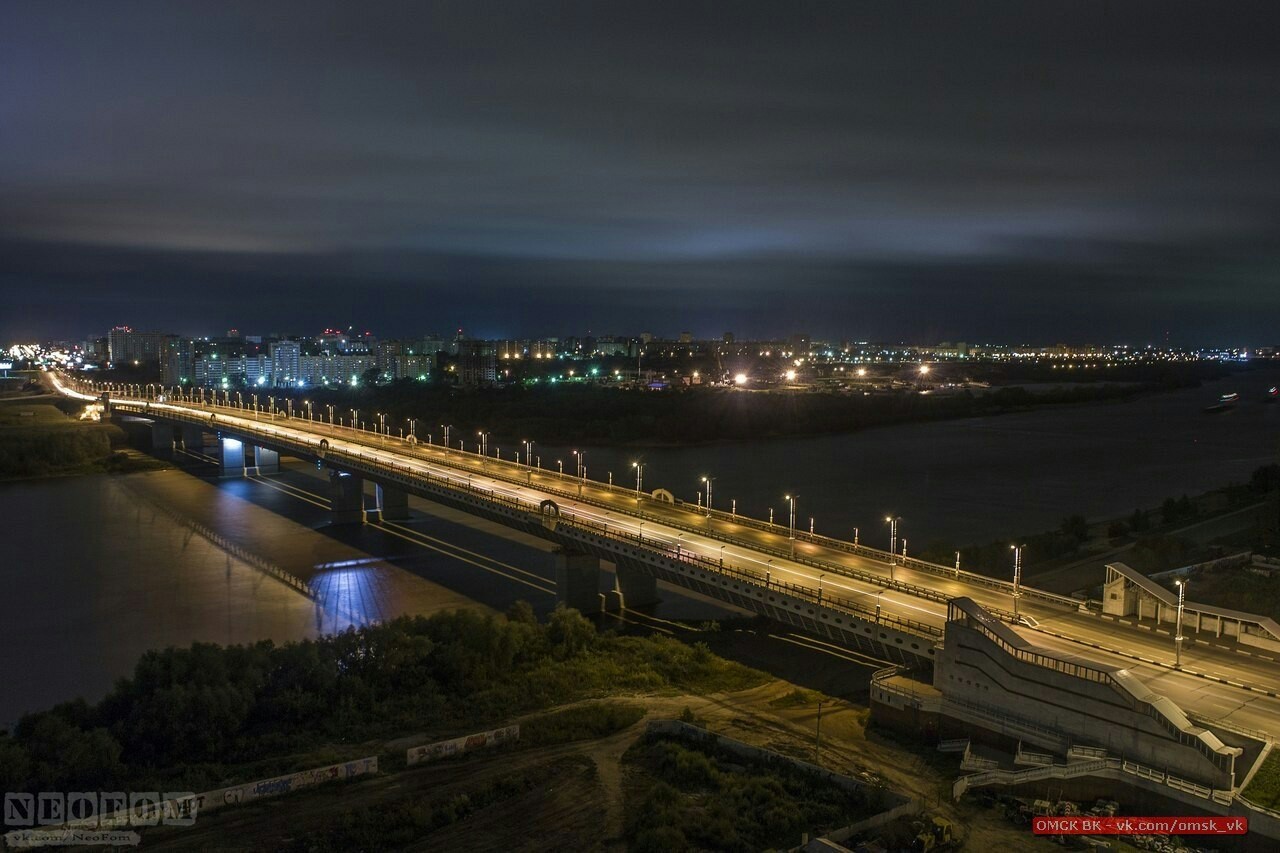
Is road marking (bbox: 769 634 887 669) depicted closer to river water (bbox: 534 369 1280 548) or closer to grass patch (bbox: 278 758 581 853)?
grass patch (bbox: 278 758 581 853)

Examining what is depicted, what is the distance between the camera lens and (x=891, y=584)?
17.3 metres

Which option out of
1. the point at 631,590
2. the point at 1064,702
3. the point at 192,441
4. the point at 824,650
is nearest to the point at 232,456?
the point at 192,441

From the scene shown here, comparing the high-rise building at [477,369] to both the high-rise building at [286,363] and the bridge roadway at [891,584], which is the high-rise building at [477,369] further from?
the bridge roadway at [891,584]

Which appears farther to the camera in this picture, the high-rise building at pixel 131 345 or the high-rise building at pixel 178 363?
the high-rise building at pixel 131 345

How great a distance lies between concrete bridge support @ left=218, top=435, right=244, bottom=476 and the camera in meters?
49.6

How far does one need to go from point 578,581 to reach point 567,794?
35.3 feet

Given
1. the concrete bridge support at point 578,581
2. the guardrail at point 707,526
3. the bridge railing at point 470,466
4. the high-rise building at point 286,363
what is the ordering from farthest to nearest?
the high-rise building at point 286,363, the concrete bridge support at point 578,581, the bridge railing at point 470,466, the guardrail at point 707,526

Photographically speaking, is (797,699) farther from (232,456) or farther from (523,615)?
(232,456)

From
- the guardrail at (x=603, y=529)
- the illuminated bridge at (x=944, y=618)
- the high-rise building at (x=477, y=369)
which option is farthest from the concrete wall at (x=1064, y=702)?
the high-rise building at (x=477, y=369)

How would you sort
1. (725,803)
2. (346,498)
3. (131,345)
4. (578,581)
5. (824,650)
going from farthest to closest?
(131,345) → (346,498) → (578,581) → (824,650) → (725,803)

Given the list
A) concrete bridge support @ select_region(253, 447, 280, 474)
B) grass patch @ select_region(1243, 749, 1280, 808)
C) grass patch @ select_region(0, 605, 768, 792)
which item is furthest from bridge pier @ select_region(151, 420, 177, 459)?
grass patch @ select_region(1243, 749, 1280, 808)

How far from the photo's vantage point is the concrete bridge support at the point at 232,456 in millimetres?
49562

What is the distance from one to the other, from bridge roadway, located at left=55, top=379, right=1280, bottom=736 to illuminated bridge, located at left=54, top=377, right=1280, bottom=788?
0.12 feet

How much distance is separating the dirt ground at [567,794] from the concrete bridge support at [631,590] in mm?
8038
